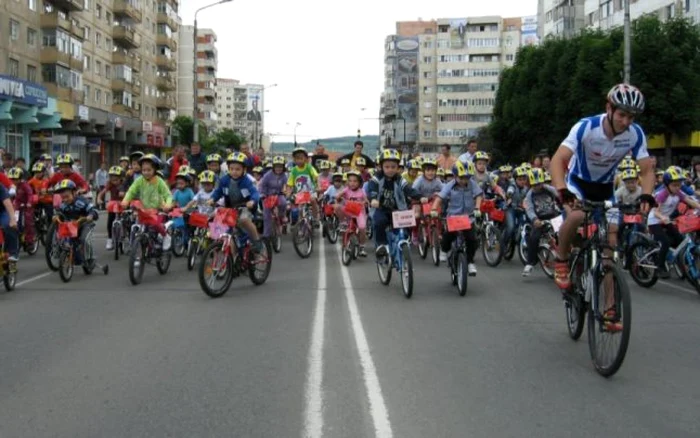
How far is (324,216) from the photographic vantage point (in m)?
18.4

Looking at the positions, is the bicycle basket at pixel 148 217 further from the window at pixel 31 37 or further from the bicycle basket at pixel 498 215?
the window at pixel 31 37

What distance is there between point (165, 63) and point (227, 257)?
259ft

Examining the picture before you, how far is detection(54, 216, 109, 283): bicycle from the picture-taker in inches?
461

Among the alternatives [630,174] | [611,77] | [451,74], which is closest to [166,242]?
[630,174]

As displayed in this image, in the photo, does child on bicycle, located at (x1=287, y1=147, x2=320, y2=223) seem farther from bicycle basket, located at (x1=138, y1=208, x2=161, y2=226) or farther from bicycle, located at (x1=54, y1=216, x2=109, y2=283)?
bicycle, located at (x1=54, y1=216, x2=109, y2=283)

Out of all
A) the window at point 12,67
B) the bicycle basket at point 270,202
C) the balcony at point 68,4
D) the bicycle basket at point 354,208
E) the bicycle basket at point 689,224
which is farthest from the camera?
the balcony at point 68,4

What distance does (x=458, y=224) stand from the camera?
10.9 metres

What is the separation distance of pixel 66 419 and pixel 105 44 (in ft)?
221

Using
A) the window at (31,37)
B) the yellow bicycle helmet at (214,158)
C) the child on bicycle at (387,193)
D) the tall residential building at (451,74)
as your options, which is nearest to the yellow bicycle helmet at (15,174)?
A: the yellow bicycle helmet at (214,158)

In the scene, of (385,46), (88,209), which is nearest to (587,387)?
(88,209)

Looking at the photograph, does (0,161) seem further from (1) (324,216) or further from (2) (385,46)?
(2) (385,46)

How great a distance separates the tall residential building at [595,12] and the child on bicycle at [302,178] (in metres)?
31.4

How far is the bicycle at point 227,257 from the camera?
10.1m

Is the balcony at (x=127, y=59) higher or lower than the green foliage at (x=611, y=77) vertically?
higher
